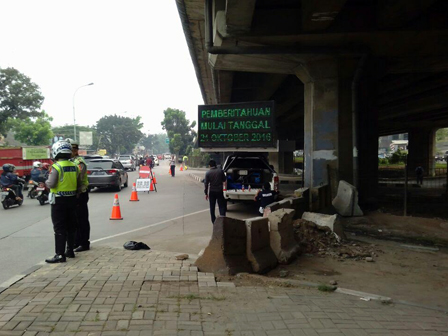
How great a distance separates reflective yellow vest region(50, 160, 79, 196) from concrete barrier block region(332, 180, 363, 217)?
710cm

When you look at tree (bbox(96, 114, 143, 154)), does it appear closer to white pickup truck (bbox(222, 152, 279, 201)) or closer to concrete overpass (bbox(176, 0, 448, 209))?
concrete overpass (bbox(176, 0, 448, 209))

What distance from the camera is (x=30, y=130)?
1966 inches

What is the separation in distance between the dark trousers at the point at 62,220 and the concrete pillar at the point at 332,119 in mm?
7455

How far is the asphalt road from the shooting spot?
7.17m

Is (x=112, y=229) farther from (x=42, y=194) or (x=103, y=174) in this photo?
(x=103, y=174)

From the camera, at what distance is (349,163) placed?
11914 millimetres

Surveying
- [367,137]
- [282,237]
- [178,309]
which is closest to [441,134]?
[367,137]

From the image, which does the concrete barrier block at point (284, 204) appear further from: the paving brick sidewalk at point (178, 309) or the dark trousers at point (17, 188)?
the dark trousers at point (17, 188)

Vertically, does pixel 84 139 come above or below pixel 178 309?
above

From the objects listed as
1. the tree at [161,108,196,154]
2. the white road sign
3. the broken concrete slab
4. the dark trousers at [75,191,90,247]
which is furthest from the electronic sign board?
the tree at [161,108,196,154]

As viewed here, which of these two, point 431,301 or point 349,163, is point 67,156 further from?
point 349,163

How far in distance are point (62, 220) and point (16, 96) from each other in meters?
49.2

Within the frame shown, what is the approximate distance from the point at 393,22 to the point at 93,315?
975cm

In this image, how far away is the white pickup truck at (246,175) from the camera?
1210 cm
